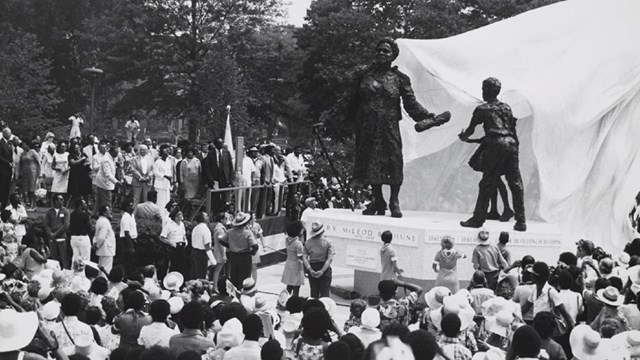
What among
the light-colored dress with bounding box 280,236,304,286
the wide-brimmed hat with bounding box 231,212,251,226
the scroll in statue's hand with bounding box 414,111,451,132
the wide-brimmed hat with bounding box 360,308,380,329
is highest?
the scroll in statue's hand with bounding box 414,111,451,132

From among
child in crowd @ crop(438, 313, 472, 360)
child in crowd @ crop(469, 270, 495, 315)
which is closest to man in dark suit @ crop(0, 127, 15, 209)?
child in crowd @ crop(469, 270, 495, 315)

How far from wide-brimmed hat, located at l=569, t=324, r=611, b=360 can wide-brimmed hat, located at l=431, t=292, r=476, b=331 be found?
0.90 meters

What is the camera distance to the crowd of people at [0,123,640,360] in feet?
24.6

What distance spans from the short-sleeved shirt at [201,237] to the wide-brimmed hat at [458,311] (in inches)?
309

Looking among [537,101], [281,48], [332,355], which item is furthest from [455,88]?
[281,48]

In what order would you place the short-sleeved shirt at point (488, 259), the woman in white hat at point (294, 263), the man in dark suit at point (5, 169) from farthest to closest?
the man in dark suit at point (5, 169), the woman in white hat at point (294, 263), the short-sleeved shirt at point (488, 259)

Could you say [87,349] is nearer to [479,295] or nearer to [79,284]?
[79,284]

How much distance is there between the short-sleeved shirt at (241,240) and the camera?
598 inches

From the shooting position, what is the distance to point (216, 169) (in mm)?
20500

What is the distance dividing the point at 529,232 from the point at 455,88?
4084mm

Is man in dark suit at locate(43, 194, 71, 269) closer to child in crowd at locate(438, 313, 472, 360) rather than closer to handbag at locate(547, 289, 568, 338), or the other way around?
handbag at locate(547, 289, 568, 338)

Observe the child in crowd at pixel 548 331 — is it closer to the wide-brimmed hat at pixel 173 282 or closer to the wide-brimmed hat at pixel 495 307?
the wide-brimmed hat at pixel 495 307

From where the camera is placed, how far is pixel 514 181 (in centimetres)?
1550

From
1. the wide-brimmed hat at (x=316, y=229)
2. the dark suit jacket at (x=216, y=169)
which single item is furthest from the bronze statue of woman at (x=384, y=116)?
the dark suit jacket at (x=216, y=169)
